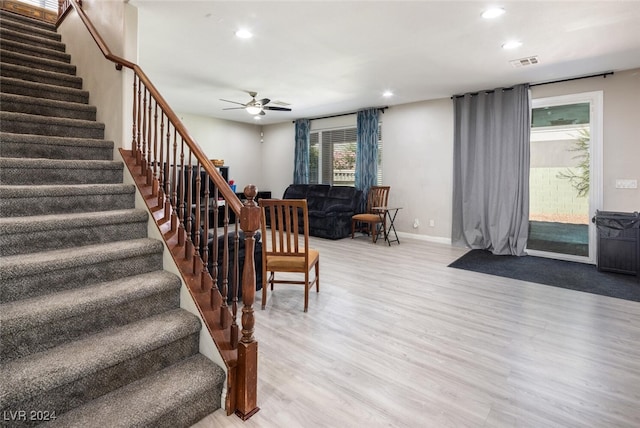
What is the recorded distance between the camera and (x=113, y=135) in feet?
10.1

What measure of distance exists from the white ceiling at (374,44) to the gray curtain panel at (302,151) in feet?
8.34

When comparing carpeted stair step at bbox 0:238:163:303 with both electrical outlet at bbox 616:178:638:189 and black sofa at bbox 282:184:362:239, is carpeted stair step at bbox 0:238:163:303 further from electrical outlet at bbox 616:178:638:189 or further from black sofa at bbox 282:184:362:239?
electrical outlet at bbox 616:178:638:189


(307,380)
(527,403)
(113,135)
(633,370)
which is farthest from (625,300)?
(113,135)

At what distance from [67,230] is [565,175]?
6.18 m

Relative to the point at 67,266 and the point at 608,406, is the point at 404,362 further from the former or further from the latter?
the point at 67,266

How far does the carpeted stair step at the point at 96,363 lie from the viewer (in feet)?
4.34

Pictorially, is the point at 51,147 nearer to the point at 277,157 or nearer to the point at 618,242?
the point at 618,242

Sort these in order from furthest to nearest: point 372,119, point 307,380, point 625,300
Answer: point 372,119 < point 625,300 < point 307,380

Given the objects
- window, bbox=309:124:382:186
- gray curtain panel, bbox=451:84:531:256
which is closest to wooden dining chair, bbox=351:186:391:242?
window, bbox=309:124:382:186

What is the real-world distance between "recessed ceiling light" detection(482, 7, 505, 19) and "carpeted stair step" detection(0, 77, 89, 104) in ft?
13.2

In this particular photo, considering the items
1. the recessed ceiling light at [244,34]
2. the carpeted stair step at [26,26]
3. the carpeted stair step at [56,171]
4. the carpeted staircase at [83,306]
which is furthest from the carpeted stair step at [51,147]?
the carpeted stair step at [26,26]

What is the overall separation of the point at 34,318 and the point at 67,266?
36 cm

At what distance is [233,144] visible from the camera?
29.0 feet

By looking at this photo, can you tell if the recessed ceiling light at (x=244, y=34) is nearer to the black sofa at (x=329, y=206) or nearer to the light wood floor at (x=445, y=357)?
the light wood floor at (x=445, y=357)
